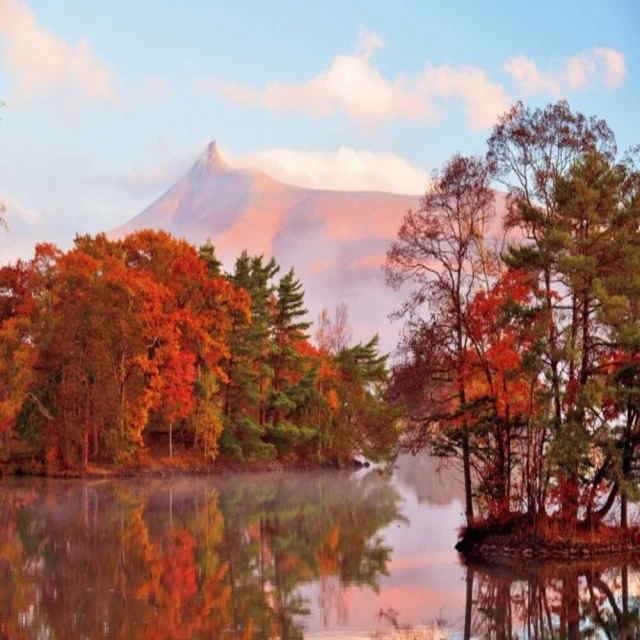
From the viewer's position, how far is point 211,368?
51250 millimetres

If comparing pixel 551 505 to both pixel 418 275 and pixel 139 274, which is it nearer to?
pixel 418 275

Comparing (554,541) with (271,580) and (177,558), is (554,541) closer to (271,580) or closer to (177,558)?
(271,580)

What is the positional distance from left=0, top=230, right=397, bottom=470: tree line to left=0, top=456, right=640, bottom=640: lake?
13794 millimetres

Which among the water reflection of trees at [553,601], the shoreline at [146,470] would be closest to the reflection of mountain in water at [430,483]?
the shoreline at [146,470]

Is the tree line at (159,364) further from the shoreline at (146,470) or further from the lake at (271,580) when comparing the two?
the lake at (271,580)

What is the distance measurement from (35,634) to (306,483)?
107 feet

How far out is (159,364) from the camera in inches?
1911

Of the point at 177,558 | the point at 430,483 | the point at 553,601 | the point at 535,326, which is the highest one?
the point at 535,326

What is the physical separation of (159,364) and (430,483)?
1438cm

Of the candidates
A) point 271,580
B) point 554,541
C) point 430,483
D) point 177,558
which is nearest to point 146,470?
point 430,483

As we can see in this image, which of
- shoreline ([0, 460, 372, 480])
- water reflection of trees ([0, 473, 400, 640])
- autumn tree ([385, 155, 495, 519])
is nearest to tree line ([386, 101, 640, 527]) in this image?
autumn tree ([385, 155, 495, 519])

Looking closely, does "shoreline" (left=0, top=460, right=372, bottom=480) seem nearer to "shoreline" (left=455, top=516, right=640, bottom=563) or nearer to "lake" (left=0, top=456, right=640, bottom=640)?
"lake" (left=0, top=456, right=640, bottom=640)

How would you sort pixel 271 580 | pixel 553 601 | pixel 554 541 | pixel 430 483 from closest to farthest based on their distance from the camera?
pixel 553 601 → pixel 271 580 → pixel 554 541 → pixel 430 483

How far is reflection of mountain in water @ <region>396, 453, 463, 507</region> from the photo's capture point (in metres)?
41.2
